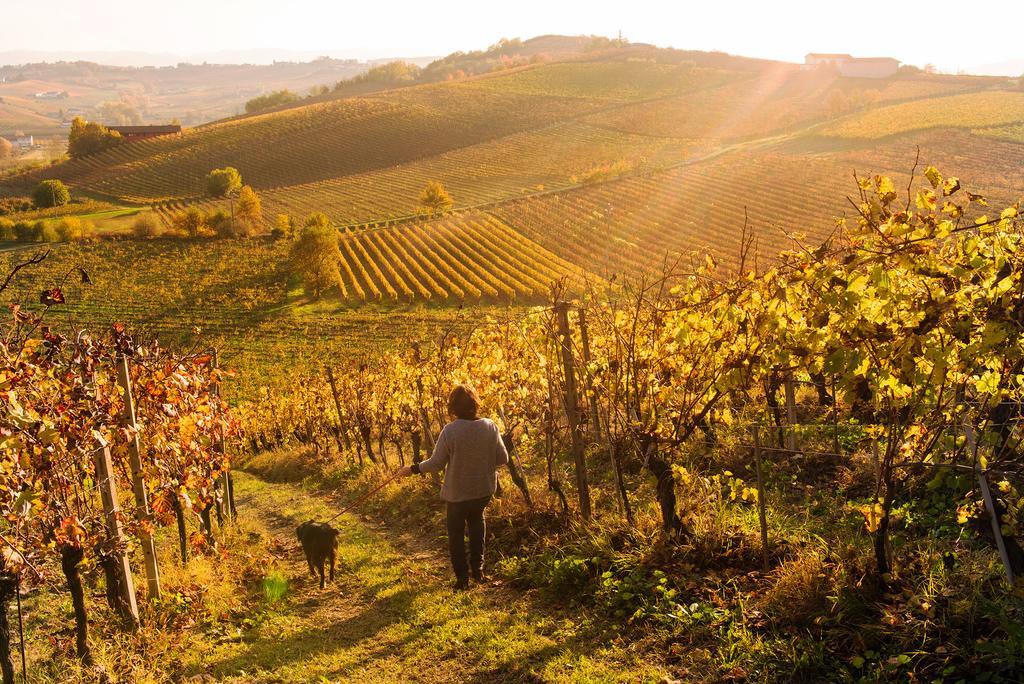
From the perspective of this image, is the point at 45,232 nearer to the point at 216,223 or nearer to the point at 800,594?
the point at 216,223

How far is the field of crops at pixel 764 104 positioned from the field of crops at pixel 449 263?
1695 inches

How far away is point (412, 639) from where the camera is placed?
4.99m

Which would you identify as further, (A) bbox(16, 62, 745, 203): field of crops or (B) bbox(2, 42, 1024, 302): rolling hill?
(A) bbox(16, 62, 745, 203): field of crops

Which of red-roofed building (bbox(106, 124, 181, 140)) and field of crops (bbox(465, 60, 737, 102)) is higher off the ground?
field of crops (bbox(465, 60, 737, 102))

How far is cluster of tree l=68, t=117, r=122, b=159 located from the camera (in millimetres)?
102188

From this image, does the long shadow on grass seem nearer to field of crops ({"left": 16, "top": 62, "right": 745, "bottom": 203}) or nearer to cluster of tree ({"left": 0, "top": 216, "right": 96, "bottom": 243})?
cluster of tree ({"left": 0, "top": 216, "right": 96, "bottom": 243})

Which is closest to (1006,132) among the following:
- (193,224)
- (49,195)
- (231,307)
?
(231,307)

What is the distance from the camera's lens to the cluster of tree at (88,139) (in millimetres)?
102188

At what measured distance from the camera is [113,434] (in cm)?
516

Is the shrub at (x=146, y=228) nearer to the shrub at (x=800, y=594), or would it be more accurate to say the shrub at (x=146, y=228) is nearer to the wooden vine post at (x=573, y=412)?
the wooden vine post at (x=573, y=412)

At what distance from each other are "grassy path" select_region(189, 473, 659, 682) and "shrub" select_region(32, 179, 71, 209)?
8813 centimetres

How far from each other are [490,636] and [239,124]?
114586mm

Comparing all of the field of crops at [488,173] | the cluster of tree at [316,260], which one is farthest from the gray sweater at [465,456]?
the field of crops at [488,173]

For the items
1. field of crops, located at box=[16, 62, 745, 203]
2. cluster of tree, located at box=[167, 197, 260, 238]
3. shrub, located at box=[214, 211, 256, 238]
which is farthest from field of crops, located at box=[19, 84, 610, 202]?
shrub, located at box=[214, 211, 256, 238]
